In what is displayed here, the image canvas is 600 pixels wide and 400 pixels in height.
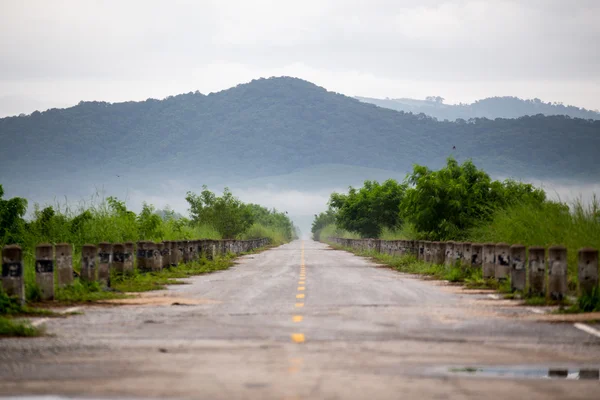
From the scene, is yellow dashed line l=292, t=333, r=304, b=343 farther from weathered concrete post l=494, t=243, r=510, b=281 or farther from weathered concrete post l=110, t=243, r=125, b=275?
weathered concrete post l=110, t=243, r=125, b=275

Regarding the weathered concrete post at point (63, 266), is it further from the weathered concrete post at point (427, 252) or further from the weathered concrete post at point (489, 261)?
the weathered concrete post at point (427, 252)

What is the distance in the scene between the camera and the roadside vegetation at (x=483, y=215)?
21.7 metres

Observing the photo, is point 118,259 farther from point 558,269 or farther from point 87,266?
point 558,269

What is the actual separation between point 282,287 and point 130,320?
8.76 m

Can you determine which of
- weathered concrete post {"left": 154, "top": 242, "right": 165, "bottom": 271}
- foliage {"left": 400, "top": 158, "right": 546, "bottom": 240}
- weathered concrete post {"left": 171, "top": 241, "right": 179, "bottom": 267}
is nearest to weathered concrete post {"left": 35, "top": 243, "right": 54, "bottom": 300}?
weathered concrete post {"left": 154, "top": 242, "right": 165, "bottom": 271}

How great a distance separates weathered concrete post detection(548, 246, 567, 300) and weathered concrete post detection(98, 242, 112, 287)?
990 centimetres

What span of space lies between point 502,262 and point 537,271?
427cm

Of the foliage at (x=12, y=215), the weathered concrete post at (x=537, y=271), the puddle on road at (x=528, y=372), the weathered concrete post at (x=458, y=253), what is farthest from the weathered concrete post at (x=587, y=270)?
the foliage at (x=12, y=215)

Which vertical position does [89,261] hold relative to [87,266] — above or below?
above

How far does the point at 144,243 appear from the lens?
93.8 ft

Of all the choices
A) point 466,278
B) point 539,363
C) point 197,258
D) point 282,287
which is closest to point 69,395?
point 539,363

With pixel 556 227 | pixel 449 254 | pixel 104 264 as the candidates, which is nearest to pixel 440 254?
pixel 449 254

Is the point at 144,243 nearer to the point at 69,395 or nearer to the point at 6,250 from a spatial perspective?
the point at 6,250

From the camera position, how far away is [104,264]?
22297 millimetres
